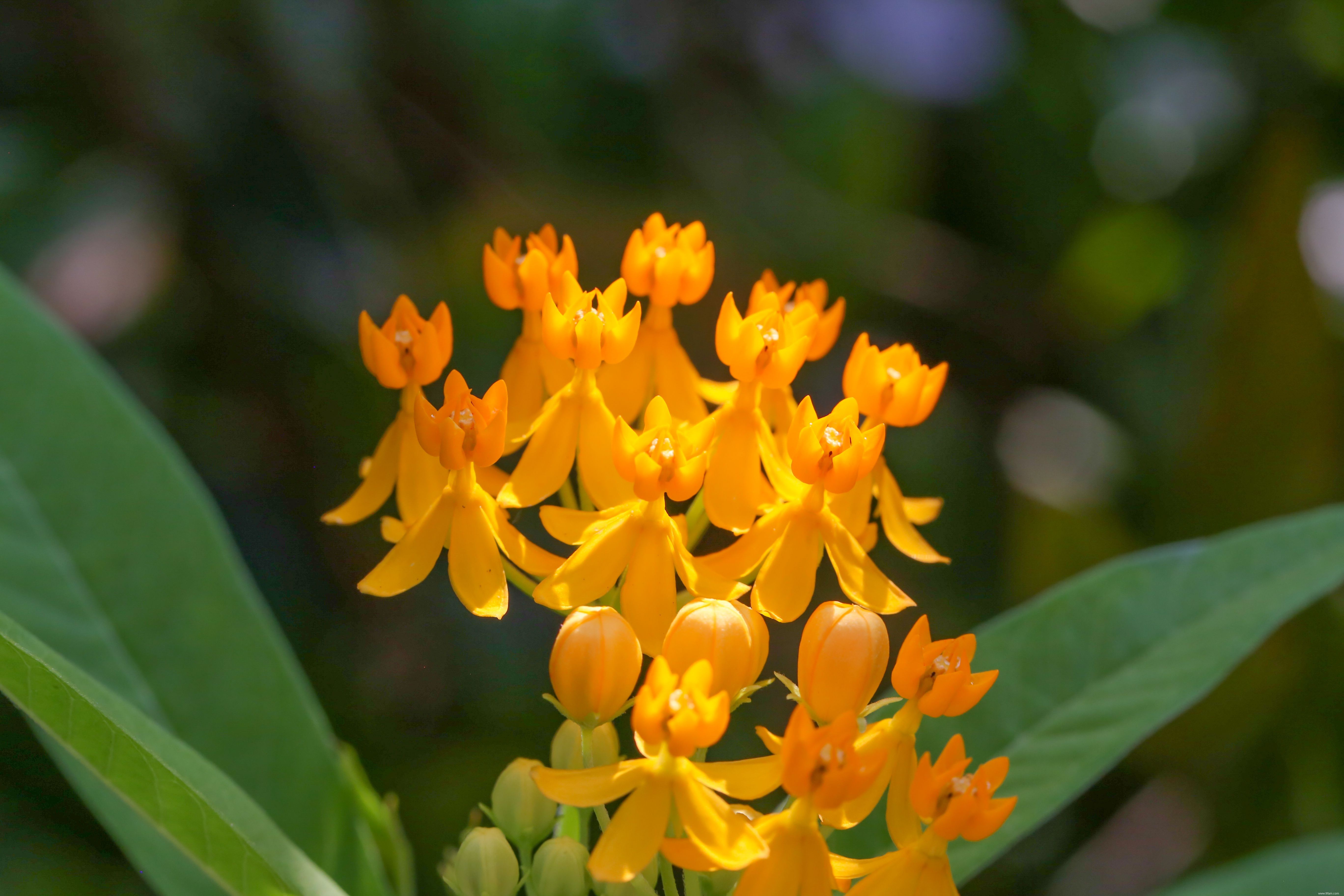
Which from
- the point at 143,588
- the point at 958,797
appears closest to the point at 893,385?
the point at 958,797

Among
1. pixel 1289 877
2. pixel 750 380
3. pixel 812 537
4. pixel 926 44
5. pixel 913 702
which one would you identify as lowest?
pixel 1289 877

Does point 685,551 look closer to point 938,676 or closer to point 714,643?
point 714,643

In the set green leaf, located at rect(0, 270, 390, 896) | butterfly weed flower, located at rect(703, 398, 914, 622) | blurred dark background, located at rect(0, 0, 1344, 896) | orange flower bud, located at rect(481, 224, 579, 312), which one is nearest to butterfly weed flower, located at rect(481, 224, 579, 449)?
orange flower bud, located at rect(481, 224, 579, 312)

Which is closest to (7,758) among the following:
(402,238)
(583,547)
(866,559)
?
(402,238)

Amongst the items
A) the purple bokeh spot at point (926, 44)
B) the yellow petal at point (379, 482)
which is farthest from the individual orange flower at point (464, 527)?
the purple bokeh spot at point (926, 44)

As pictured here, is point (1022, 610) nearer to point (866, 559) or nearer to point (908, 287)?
point (866, 559)

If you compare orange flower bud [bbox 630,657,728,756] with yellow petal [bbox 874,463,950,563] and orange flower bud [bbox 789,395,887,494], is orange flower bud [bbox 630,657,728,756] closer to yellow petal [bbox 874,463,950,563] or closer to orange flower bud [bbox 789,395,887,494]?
orange flower bud [bbox 789,395,887,494]
